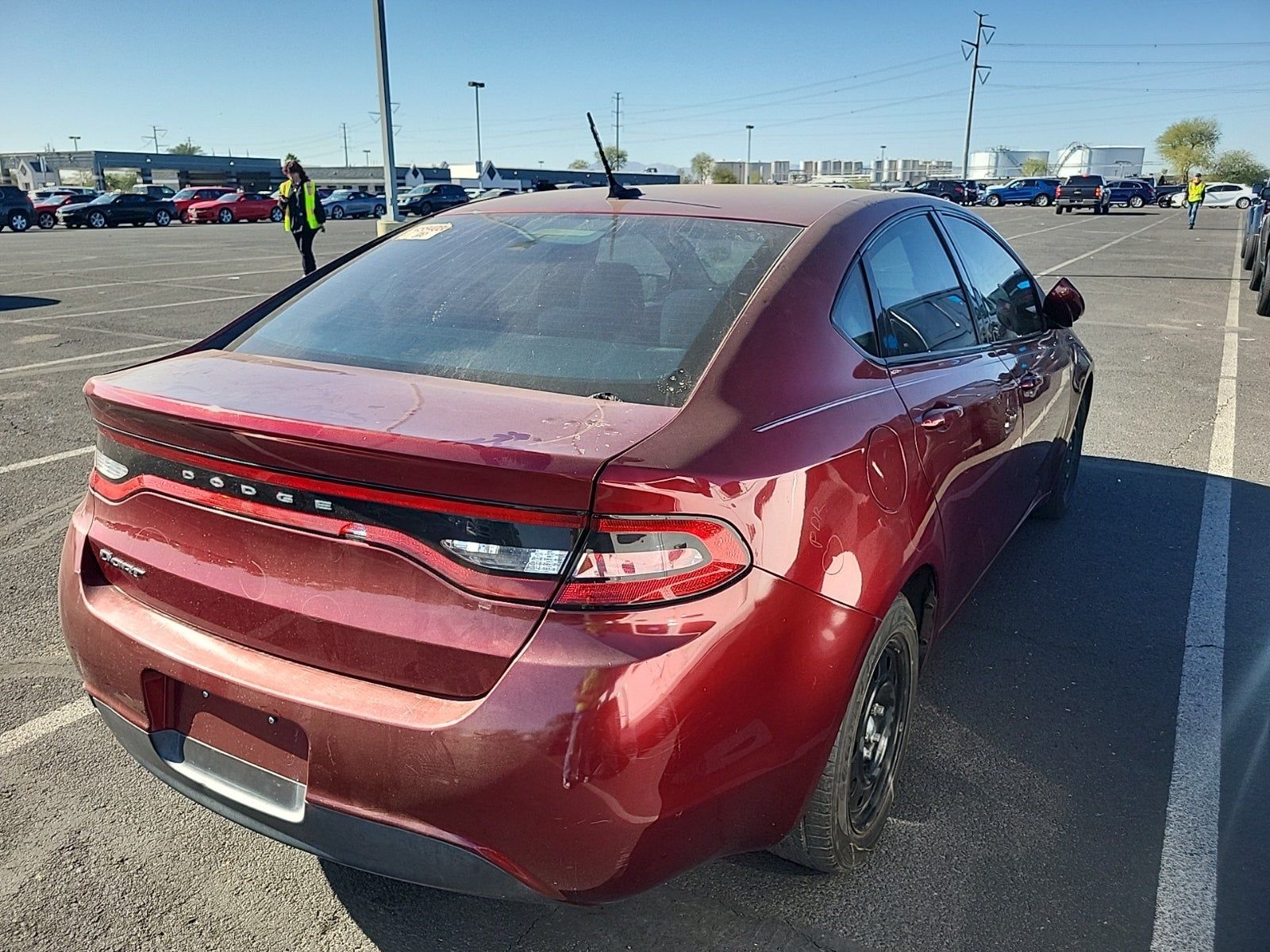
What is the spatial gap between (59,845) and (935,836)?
2251 millimetres

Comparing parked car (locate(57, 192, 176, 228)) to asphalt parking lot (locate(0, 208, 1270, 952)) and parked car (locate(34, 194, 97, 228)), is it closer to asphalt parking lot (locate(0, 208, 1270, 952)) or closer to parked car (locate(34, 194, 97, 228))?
parked car (locate(34, 194, 97, 228))

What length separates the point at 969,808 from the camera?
8.75 ft

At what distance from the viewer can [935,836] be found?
256cm

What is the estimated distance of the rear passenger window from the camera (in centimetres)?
242

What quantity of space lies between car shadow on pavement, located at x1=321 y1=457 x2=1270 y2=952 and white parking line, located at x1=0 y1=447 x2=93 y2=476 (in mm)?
4158

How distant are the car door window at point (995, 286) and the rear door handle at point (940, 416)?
641 millimetres

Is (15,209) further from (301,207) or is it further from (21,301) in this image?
(301,207)

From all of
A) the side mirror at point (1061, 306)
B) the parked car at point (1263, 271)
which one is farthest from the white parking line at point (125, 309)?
the parked car at point (1263, 271)

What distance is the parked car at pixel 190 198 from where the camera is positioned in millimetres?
43391

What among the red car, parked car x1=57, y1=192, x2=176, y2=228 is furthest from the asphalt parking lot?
the red car

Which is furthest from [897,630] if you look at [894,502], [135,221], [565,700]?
[135,221]

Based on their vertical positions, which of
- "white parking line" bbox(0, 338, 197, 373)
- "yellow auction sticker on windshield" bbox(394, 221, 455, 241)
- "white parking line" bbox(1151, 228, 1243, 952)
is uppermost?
"yellow auction sticker on windshield" bbox(394, 221, 455, 241)

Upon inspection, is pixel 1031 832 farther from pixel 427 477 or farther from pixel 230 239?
pixel 230 239

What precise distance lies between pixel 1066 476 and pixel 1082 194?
1921 inches
